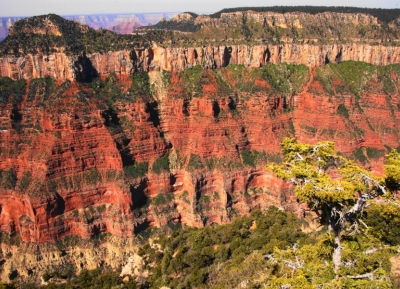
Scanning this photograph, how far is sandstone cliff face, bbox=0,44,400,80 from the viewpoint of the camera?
71750mm

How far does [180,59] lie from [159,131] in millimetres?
17534

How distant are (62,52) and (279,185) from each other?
4830cm

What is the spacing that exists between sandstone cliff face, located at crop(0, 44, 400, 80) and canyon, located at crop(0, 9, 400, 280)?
260 mm

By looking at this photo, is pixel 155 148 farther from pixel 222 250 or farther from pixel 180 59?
pixel 222 250

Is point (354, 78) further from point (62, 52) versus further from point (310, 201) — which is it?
point (310, 201)

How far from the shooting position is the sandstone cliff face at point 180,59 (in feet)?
235

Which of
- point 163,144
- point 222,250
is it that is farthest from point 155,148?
point 222,250

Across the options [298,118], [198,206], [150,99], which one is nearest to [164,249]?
[198,206]

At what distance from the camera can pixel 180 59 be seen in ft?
269

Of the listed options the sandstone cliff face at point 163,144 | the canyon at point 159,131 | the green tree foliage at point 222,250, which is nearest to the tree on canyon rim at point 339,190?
the green tree foliage at point 222,250

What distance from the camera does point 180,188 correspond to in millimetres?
73812

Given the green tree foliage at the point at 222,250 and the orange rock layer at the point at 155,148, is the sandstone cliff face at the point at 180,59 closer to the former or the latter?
the orange rock layer at the point at 155,148

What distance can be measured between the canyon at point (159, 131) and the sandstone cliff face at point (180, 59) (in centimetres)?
26

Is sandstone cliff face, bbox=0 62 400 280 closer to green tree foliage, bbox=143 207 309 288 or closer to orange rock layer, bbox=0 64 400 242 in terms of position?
orange rock layer, bbox=0 64 400 242
